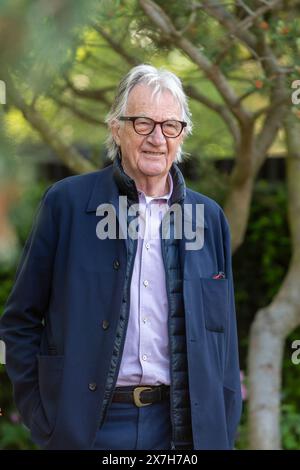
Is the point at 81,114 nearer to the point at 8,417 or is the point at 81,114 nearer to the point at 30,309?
the point at 8,417

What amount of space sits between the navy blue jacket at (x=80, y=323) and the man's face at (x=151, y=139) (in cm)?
12

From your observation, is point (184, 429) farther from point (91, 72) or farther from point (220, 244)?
point (91, 72)

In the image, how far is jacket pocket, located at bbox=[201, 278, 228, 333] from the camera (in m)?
2.71

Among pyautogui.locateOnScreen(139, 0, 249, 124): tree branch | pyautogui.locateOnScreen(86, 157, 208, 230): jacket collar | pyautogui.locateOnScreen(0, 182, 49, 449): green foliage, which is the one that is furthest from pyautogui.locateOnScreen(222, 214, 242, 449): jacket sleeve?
pyautogui.locateOnScreen(0, 182, 49, 449): green foliage

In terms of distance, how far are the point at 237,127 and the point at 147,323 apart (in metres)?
3.14

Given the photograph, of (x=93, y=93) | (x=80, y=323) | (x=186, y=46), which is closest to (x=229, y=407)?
(x=80, y=323)

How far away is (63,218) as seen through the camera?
2.66 m

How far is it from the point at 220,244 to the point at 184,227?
0.21 meters

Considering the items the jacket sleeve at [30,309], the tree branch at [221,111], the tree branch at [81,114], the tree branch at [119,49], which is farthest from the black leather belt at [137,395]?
the tree branch at [81,114]

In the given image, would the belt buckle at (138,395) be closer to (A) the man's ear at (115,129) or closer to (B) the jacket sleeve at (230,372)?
(B) the jacket sleeve at (230,372)

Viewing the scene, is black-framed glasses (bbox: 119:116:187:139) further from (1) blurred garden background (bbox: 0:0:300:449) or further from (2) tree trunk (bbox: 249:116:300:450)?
(2) tree trunk (bbox: 249:116:300:450)

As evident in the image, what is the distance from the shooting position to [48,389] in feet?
8.50

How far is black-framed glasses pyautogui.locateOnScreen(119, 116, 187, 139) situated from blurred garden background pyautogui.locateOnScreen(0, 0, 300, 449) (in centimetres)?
38

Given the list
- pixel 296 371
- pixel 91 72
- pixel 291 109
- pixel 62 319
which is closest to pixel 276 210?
pixel 296 371
